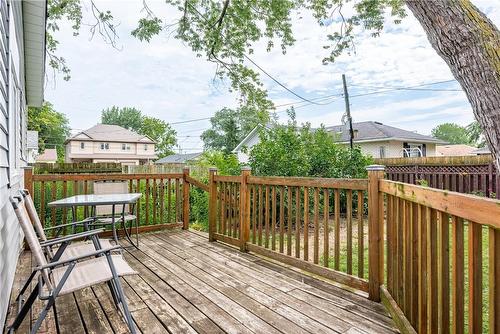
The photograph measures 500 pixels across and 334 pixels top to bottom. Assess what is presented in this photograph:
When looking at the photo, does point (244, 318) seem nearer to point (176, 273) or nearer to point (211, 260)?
point (176, 273)

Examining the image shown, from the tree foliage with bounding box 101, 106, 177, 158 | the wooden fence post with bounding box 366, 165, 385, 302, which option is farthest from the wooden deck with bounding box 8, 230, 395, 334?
the tree foliage with bounding box 101, 106, 177, 158

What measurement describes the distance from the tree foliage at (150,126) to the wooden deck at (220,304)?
38862 millimetres

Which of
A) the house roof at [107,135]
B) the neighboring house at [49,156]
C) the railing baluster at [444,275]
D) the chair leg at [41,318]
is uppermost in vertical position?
the house roof at [107,135]

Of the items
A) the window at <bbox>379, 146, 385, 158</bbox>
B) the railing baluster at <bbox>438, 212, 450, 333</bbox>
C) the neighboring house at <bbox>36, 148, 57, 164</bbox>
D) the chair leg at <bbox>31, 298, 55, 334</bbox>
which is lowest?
the chair leg at <bbox>31, 298, 55, 334</bbox>

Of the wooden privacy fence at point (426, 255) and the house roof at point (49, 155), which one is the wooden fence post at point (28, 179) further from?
the house roof at point (49, 155)

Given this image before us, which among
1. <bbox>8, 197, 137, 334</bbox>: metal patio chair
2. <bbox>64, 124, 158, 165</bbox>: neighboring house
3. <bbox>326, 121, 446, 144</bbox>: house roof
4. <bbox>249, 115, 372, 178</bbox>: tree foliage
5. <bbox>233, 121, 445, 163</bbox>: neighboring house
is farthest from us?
<bbox>64, 124, 158, 165</bbox>: neighboring house

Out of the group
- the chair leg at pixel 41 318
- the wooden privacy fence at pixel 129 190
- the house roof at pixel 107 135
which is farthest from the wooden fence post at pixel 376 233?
the house roof at pixel 107 135

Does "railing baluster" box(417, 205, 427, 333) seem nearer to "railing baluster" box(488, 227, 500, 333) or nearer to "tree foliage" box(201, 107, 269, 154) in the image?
"railing baluster" box(488, 227, 500, 333)

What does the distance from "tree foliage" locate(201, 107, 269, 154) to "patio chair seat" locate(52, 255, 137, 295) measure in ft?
86.2

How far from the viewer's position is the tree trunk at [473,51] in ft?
5.03

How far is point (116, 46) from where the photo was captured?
5430 millimetres

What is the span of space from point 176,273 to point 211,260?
56cm

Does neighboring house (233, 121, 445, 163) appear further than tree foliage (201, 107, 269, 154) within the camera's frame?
No

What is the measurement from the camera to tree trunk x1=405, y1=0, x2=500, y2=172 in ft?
5.03
